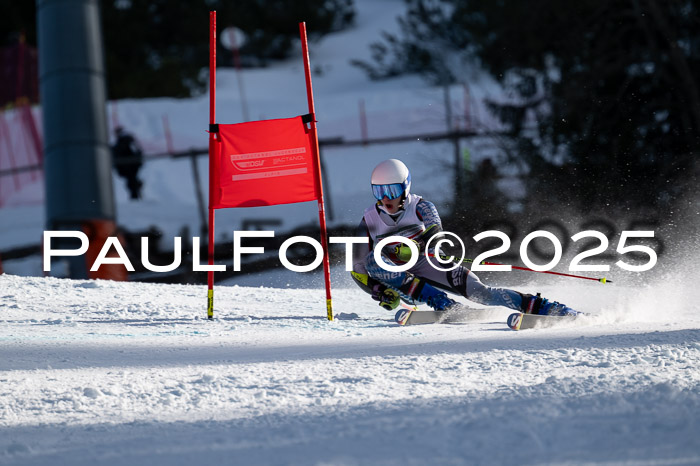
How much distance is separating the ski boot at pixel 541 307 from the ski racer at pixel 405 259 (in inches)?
0.8

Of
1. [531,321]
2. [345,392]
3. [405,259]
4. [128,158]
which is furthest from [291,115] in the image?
[345,392]

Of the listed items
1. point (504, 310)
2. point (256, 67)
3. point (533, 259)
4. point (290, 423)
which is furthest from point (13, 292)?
point (256, 67)

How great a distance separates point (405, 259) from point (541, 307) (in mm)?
1112

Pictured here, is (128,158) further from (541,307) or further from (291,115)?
(291,115)

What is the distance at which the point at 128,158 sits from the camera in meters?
18.4

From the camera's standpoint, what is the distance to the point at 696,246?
12.0m

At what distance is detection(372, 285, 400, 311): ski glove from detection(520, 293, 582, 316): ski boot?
3.25 ft

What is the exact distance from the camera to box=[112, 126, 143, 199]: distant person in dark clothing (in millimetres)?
18469

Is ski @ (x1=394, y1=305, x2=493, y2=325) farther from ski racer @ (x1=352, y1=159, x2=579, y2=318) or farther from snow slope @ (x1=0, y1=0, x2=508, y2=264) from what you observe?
snow slope @ (x1=0, y1=0, x2=508, y2=264)

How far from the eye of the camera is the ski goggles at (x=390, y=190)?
21.5 feet

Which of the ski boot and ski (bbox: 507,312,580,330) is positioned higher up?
the ski boot

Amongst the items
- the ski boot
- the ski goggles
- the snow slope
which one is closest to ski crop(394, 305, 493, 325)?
the ski boot

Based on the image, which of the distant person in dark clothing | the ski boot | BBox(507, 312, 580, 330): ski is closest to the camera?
BBox(507, 312, 580, 330): ski

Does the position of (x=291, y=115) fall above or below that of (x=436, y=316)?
above
